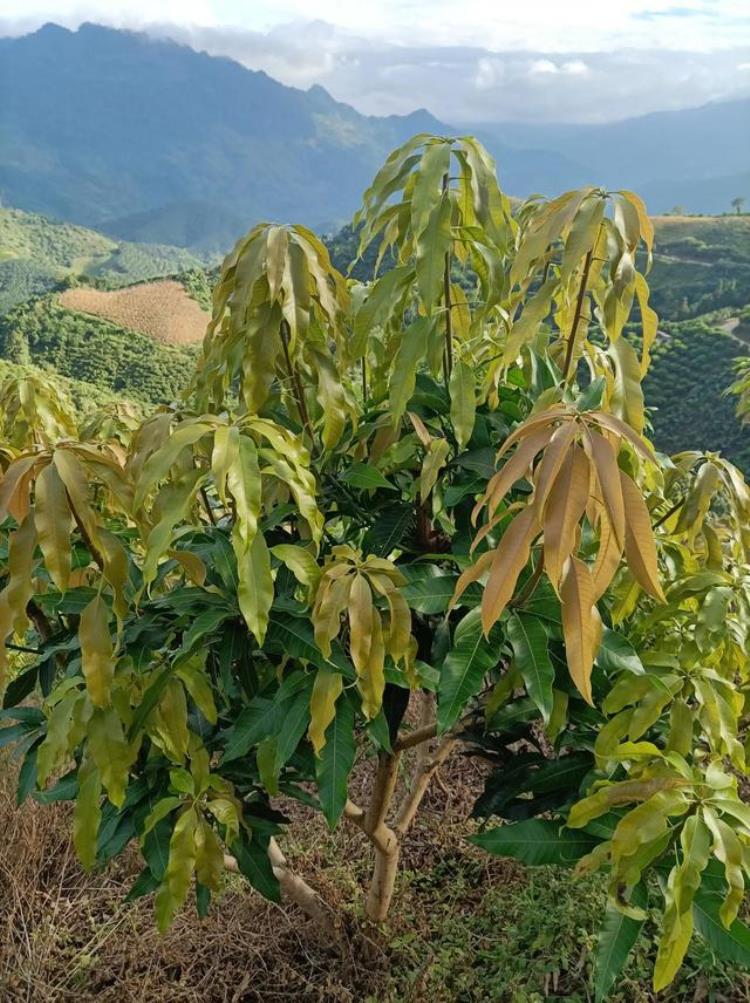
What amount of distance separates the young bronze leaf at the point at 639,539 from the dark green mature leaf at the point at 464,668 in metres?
0.38

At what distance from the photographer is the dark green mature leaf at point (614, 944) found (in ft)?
3.41

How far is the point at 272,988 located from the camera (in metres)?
2.11

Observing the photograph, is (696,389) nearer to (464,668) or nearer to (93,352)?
→ (464,668)

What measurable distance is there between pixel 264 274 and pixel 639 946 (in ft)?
6.52

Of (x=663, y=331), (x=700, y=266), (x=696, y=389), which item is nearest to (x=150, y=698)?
(x=696, y=389)

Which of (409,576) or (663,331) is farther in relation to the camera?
(663,331)

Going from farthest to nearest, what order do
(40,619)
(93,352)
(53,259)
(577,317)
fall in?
(53,259)
(93,352)
(40,619)
(577,317)

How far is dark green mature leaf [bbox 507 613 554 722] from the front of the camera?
1106mm

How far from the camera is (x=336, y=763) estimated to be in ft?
3.91

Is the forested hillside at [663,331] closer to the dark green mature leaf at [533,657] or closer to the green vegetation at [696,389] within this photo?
the green vegetation at [696,389]

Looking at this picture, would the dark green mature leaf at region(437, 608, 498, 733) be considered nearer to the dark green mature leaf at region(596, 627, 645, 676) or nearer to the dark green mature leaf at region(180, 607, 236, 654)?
the dark green mature leaf at region(596, 627, 645, 676)

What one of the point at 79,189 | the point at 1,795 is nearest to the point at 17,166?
the point at 79,189

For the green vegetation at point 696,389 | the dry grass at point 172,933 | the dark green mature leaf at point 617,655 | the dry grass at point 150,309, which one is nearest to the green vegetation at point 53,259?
the dry grass at point 150,309

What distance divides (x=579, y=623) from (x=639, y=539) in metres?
0.11
